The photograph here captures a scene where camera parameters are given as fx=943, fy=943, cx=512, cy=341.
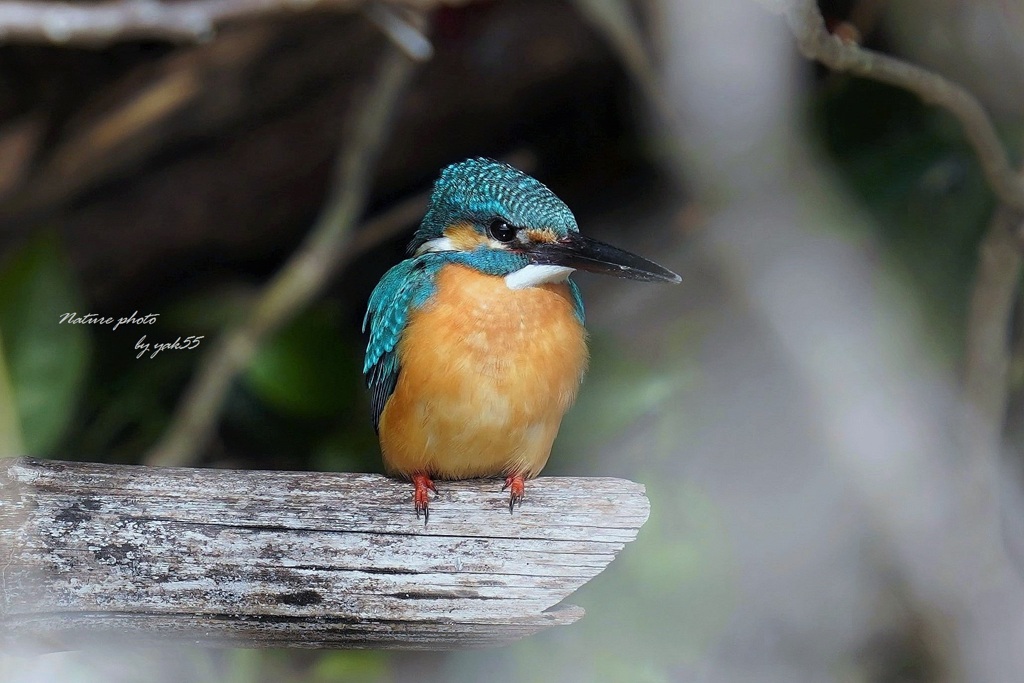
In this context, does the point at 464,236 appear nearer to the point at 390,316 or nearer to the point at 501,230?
the point at 501,230

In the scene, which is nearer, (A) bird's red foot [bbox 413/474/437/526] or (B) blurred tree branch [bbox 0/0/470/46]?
(A) bird's red foot [bbox 413/474/437/526]

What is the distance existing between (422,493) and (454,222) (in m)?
0.62

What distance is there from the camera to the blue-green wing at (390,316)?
2057 mm

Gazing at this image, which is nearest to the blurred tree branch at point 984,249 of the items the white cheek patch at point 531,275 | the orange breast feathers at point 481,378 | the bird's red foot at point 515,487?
the white cheek patch at point 531,275

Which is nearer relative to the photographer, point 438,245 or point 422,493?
point 422,493

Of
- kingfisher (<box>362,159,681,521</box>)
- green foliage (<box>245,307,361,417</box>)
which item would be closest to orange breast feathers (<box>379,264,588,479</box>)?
kingfisher (<box>362,159,681,521</box>)

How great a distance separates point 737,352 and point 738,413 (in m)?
0.23

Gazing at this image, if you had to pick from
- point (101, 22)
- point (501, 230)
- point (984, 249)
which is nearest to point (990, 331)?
point (984, 249)

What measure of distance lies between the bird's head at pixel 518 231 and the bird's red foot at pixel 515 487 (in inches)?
16.1

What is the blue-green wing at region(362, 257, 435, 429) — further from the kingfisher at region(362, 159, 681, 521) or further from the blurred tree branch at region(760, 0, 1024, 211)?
the blurred tree branch at region(760, 0, 1024, 211)

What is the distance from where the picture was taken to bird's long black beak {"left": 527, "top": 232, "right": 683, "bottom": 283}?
190cm

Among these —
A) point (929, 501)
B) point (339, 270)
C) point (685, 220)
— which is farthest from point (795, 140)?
point (339, 270)

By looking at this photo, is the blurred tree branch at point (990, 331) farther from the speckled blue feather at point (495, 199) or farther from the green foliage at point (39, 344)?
the green foliage at point (39, 344)

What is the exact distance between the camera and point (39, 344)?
2.66 metres
